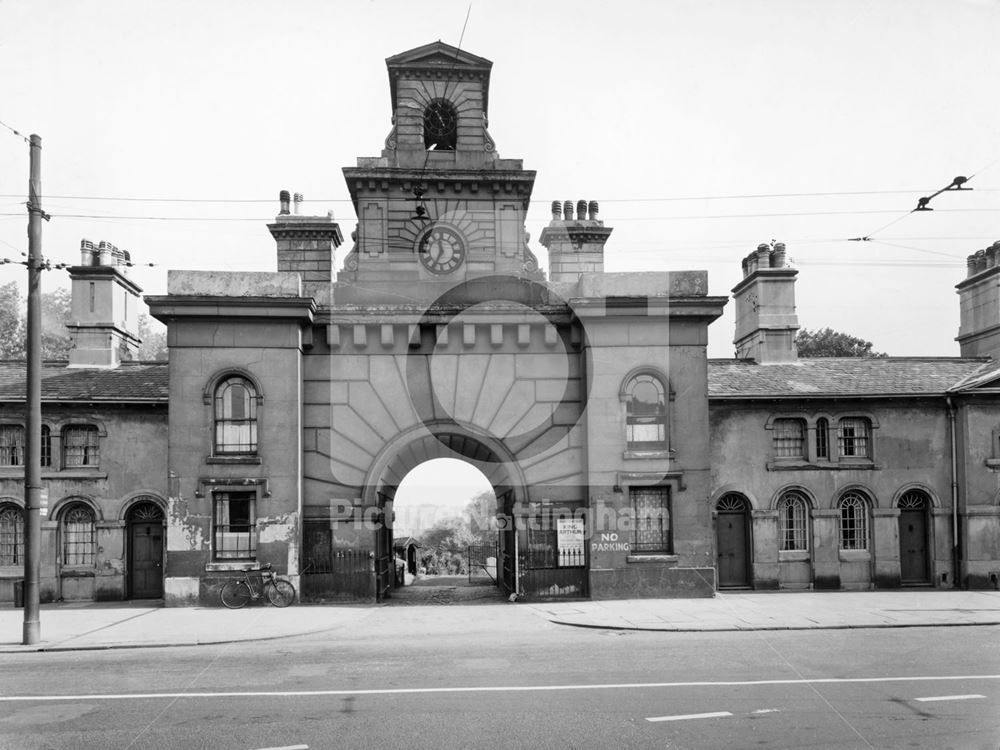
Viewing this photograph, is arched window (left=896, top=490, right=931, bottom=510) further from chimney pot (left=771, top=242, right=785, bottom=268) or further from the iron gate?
the iron gate

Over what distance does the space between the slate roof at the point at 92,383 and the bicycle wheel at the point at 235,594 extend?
6.06m

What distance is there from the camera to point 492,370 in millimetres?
23844

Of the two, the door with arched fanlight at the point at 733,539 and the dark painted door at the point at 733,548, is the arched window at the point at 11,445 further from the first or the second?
the dark painted door at the point at 733,548

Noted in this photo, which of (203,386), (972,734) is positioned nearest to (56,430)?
(203,386)

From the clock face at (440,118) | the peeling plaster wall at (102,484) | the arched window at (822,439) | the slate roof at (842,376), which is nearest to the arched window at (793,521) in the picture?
the arched window at (822,439)

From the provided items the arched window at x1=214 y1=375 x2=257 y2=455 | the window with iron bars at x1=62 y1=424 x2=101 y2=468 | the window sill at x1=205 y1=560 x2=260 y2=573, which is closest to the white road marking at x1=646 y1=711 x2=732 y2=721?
the window sill at x1=205 y1=560 x2=260 y2=573

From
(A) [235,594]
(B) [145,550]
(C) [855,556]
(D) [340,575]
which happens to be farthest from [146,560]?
(C) [855,556]

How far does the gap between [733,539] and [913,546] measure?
549 cm

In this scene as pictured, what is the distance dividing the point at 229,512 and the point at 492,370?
301 inches

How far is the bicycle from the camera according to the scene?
21.9m

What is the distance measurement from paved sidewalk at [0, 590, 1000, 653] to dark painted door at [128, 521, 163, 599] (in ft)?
3.71

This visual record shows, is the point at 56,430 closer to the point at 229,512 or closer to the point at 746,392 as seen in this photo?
the point at 229,512

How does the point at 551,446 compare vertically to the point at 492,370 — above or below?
below

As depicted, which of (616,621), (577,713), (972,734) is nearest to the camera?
(972,734)
